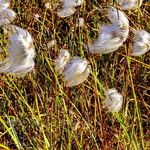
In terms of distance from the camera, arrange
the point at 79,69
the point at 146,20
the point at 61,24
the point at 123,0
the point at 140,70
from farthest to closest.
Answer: the point at 61,24 → the point at 146,20 → the point at 140,70 → the point at 123,0 → the point at 79,69

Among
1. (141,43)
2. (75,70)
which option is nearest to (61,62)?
(75,70)

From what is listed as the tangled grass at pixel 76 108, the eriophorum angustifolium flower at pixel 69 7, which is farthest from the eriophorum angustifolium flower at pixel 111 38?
the eriophorum angustifolium flower at pixel 69 7

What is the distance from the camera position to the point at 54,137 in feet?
4.56

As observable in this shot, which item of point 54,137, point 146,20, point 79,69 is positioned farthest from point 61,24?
point 79,69

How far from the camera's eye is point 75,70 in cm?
112

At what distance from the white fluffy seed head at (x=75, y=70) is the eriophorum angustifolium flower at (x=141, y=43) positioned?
0.18m

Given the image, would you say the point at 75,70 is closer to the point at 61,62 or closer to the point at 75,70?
the point at 75,70

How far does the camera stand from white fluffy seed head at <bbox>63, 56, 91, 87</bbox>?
3.68 ft

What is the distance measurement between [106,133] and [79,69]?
0.33m

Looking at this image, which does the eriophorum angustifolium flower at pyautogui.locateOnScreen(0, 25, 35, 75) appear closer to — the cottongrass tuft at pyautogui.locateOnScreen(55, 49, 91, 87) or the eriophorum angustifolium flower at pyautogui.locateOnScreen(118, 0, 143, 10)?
the cottongrass tuft at pyautogui.locateOnScreen(55, 49, 91, 87)

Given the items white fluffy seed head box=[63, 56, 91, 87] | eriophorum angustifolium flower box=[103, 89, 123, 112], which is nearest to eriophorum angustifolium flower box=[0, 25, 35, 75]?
white fluffy seed head box=[63, 56, 91, 87]

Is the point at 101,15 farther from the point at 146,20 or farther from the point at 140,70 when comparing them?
the point at 140,70

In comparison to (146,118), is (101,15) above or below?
above

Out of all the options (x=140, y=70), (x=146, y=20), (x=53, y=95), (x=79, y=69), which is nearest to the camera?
(x=79, y=69)
